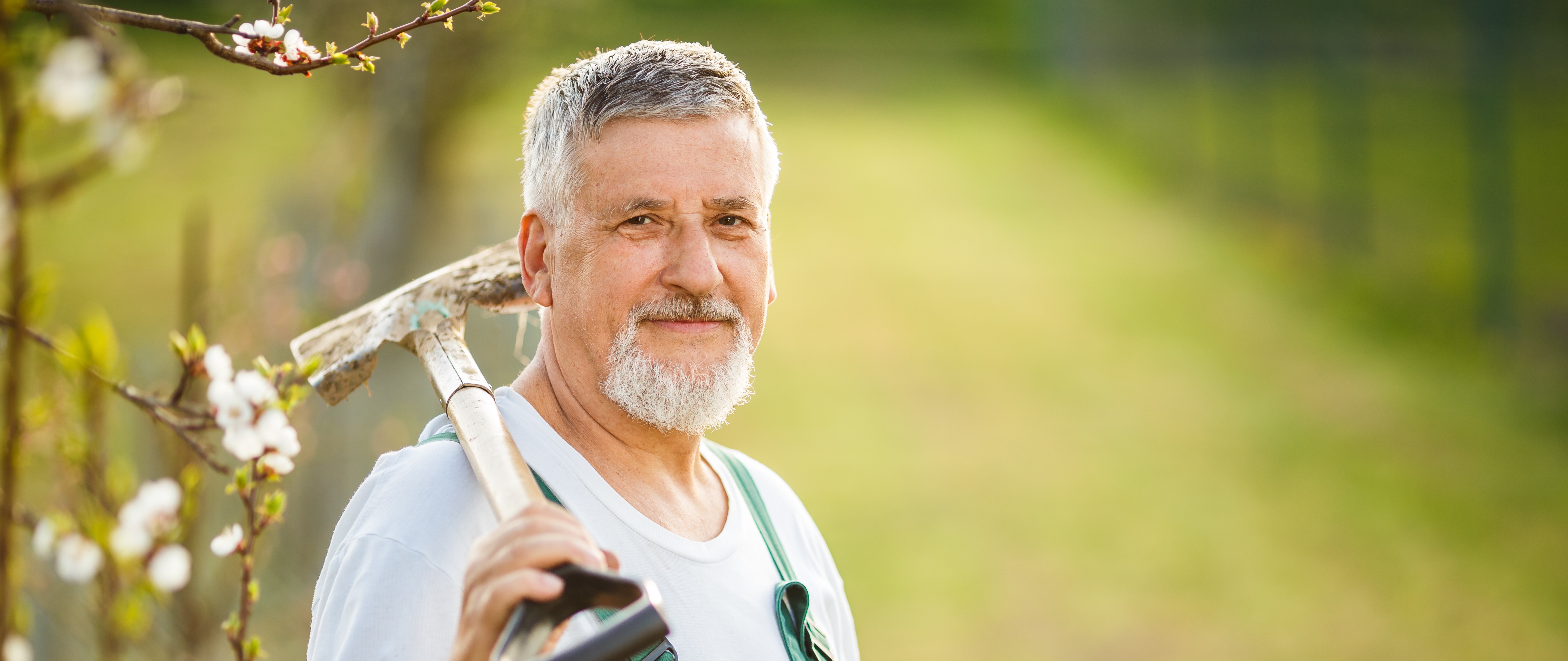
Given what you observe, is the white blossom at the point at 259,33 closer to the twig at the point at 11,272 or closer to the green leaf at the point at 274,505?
the twig at the point at 11,272

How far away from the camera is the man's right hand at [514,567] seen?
101 cm

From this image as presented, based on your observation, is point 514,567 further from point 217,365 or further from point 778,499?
point 778,499

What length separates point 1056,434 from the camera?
9.34 meters

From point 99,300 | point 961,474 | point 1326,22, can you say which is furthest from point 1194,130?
point 99,300

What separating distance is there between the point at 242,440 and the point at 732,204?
0.64 metres

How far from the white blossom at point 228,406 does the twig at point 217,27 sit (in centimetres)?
32

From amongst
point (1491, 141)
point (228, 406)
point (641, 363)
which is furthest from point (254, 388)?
point (1491, 141)

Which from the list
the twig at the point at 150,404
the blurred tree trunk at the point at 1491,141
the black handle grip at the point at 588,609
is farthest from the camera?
the blurred tree trunk at the point at 1491,141

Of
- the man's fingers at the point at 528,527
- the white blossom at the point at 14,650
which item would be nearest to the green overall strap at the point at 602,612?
the man's fingers at the point at 528,527

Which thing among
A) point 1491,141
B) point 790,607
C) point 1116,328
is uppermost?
point 790,607

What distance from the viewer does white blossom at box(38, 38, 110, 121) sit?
0.82 m

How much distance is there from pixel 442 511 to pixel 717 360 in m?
0.42

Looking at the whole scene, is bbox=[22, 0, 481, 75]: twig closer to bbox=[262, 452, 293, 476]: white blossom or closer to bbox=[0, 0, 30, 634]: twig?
bbox=[0, 0, 30, 634]: twig

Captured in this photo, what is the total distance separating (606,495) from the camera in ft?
4.77
